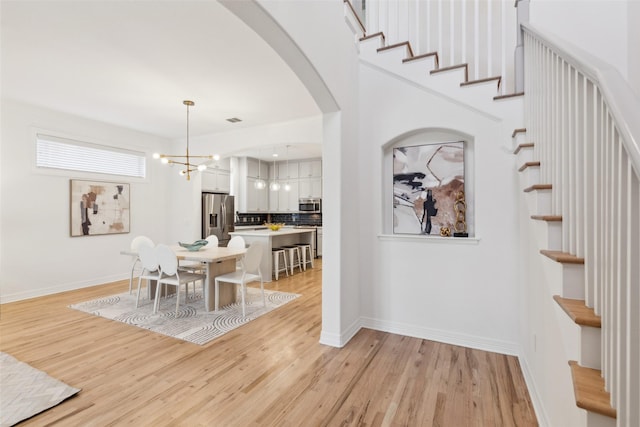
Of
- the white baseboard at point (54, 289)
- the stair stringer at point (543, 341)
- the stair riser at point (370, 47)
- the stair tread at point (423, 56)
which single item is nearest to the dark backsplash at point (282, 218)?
the white baseboard at point (54, 289)

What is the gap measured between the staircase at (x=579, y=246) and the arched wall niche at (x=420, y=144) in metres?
Result: 0.56

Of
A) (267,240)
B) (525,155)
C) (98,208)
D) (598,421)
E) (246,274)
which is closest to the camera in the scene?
(598,421)

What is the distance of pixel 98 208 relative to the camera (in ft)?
16.8

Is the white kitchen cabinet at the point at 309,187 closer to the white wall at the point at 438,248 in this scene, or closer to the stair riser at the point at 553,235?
the white wall at the point at 438,248

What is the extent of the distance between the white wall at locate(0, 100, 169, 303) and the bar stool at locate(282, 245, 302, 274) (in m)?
3.06

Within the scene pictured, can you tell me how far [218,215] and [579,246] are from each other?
6.58 metres

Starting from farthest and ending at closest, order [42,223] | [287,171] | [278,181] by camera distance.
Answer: [278,181] → [287,171] → [42,223]

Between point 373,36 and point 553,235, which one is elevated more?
point 373,36

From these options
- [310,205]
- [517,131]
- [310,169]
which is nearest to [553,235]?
[517,131]

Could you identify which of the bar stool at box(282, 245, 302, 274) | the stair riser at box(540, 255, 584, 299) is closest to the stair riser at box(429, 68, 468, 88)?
the stair riser at box(540, 255, 584, 299)

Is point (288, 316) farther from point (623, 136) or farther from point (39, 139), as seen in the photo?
point (39, 139)

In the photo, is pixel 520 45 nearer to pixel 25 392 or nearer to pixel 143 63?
pixel 143 63

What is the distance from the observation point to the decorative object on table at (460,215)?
2879 millimetres

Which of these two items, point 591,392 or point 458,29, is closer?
point 591,392
